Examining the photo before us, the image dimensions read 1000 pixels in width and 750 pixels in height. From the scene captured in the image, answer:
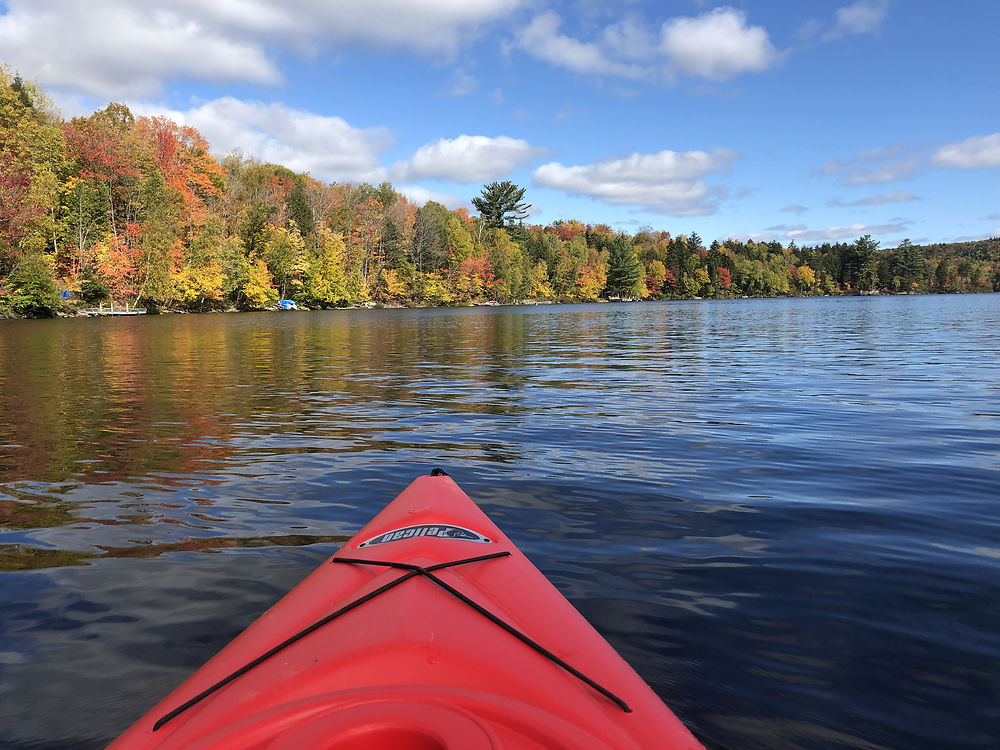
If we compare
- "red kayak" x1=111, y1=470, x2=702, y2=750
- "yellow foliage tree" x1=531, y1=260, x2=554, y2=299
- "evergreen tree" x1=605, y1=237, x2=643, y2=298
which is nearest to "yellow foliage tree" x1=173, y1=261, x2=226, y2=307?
"red kayak" x1=111, y1=470, x2=702, y2=750

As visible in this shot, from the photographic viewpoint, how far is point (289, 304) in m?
59.7

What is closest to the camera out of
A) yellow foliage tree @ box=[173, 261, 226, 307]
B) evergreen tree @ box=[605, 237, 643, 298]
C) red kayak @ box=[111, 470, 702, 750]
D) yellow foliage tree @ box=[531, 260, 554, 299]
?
red kayak @ box=[111, 470, 702, 750]

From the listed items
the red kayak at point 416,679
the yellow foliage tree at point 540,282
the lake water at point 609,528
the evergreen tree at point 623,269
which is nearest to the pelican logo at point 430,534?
the red kayak at point 416,679

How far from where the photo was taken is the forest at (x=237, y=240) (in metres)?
34.9

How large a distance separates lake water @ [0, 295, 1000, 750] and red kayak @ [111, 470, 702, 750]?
845 millimetres

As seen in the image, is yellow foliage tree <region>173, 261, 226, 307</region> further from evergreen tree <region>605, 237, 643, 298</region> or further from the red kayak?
evergreen tree <region>605, 237, 643, 298</region>

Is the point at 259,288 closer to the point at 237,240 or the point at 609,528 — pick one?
the point at 237,240

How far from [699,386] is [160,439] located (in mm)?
8825

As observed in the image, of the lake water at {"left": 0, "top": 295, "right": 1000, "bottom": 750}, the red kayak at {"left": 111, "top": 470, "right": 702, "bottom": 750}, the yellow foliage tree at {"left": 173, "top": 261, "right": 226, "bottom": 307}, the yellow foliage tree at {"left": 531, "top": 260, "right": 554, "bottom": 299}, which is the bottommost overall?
the lake water at {"left": 0, "top": 295, "right": 1000, "bottom": 750}

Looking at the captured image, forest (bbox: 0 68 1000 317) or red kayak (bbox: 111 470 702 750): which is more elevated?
forest (bbox: 0 68 1000 317)

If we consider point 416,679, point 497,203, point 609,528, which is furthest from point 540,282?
point 416,679

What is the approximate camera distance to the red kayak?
5.18 ft

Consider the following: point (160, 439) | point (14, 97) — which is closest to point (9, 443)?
point (160, 439)

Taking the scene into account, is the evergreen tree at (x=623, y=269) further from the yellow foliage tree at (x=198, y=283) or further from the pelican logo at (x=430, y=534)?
the pelican logo at (x=430, y=534)
